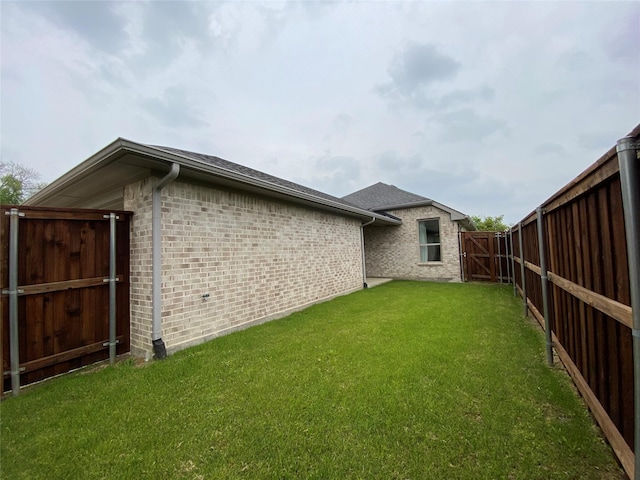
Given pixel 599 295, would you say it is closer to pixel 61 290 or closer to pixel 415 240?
pixel 61 290

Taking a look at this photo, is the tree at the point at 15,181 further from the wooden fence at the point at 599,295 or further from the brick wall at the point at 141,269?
the wooden fence at the point at 599,295

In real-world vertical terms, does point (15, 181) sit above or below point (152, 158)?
above

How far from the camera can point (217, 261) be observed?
177 inches

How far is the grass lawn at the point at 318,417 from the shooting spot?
1.74 meters

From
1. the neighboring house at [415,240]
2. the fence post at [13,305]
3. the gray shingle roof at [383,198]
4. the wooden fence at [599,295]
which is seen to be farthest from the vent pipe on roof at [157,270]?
the gray shingle roof at [383,198]

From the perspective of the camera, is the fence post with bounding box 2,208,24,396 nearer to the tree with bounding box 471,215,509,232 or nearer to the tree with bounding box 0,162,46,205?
the tree with bounding box 0,162,46,205

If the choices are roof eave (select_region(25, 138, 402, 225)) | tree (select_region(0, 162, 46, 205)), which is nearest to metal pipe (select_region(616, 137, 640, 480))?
roof eave (select_region(25, 138, 402, 225))

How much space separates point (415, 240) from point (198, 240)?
975 cm

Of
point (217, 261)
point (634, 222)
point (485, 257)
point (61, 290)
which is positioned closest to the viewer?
point (634, 222)

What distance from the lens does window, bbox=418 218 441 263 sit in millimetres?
11359

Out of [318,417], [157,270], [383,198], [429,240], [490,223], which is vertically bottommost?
[318,417]

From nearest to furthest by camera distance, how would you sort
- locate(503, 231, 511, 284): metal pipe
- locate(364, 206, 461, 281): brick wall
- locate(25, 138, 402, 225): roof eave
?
1. locate(25, 138, 402, 225): roof eave
2. locate(503, 231, 511, 284): metal pipe
3. locate(364, 206, 461, 281): brick wall

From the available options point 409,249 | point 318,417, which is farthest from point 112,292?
point 409,249

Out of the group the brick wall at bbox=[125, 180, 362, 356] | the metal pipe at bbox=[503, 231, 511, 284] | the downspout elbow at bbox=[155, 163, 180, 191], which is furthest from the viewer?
the metal pipe at bbox=[503, 231, 511, 284]
